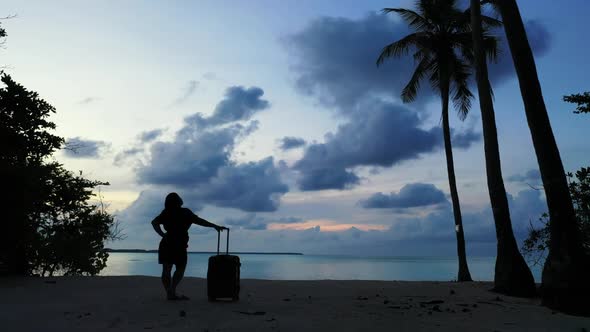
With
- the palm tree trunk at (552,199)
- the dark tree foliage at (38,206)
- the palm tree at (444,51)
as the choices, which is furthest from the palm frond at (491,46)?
the dark tree foliage at (38,206)

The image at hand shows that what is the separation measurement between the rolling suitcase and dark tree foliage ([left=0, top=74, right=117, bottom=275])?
6.40 metres

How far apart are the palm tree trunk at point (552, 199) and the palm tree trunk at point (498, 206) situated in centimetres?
176

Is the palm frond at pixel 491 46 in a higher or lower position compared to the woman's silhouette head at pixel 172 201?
higher

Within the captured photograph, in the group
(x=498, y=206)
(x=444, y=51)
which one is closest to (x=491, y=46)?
(x=444, y=51)

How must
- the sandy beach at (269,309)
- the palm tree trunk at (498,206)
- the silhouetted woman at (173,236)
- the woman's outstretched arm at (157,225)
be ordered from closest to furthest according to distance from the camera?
the sandy beach at (269,309), the silhouetted woman at (173,236), the woman's outstretched arm at (157,225), the palm tree trunk at (498,206)

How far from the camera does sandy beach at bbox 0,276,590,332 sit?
6.13 m

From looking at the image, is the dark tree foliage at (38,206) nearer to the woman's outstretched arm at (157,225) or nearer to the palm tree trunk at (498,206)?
the woman's outstretched arm at (157,225)

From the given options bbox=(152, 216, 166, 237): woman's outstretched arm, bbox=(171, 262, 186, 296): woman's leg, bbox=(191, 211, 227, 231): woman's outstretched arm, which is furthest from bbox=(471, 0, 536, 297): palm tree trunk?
bbox=(152, 216, 166, 237): woman's outstretched arm

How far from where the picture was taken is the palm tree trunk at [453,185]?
17375 mm

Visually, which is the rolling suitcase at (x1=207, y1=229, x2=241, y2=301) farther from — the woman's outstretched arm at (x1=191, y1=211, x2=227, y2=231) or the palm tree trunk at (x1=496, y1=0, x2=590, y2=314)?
the palm tree trunk at (x1=496, y1=0, x2=590, y2=314)

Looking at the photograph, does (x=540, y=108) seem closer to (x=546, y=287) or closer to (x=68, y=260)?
(x=546, y=287)

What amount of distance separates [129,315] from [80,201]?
1028 centimetres

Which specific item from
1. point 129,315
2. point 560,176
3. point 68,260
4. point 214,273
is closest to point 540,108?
point 560,176

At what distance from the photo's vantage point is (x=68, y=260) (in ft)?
47.6
